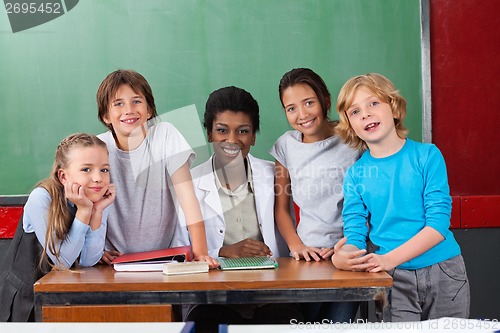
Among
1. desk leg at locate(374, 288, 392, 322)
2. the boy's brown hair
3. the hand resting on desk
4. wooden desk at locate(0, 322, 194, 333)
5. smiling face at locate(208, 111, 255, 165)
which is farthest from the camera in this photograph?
smiling face at locate(208, 111, 255, 165)

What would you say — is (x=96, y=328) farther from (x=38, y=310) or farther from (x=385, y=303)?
(x=385, y=303)

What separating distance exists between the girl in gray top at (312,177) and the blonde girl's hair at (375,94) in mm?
73

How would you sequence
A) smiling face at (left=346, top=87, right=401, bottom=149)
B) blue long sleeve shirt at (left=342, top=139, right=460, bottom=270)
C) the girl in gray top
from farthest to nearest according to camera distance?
the girl in gray top < smiling face at (left=346, top=87, right=401, bottom=149) < blue long sleeve shirt at (left=342, top=139, right=460, bottom=270)

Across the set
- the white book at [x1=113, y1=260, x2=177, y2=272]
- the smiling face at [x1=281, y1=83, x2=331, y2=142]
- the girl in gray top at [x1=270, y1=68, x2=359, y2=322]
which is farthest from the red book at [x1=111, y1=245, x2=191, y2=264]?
the smiling face at [x1=281, y1=83, x2=331, y2=142]

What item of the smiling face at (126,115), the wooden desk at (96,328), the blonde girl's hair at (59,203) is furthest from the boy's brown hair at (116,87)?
the wooden desk at (96,328)

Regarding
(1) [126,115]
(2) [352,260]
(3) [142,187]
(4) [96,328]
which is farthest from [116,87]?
(4) [96,328]

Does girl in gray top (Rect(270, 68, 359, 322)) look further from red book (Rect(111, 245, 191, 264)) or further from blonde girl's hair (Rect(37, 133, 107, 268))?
blonde girl's hair (Rect(37, 133, 107, 268))

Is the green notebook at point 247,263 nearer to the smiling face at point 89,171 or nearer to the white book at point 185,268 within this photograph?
the white book at point 185,268

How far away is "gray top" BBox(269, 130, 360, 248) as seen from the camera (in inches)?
94.4

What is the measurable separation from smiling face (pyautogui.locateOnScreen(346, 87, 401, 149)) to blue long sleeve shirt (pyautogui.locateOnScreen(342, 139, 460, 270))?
0.22ft

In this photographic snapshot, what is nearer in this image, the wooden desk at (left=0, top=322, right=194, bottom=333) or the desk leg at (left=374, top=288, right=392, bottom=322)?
the wooden desk at (left=0, top=322, right=194, bottom=333)

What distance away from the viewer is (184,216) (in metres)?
2.48

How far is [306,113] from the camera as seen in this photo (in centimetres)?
246

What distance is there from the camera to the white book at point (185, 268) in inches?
80.4
